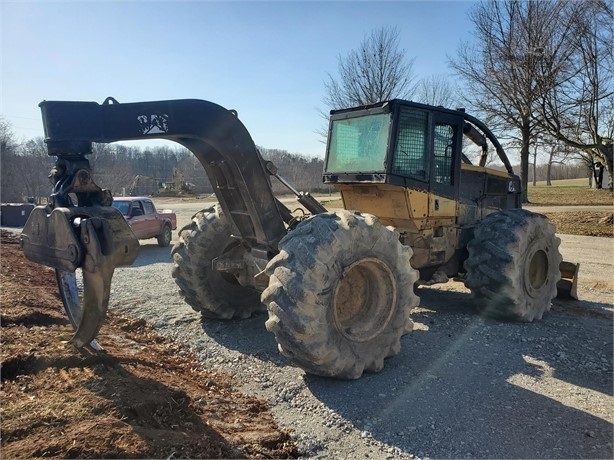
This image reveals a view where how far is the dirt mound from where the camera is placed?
306 cm

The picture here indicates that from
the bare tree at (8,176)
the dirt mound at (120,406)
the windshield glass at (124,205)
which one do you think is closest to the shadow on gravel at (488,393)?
the dirt mound at (120,406)

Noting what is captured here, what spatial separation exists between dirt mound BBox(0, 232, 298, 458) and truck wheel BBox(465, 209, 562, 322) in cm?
342

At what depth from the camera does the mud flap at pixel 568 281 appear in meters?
7.49

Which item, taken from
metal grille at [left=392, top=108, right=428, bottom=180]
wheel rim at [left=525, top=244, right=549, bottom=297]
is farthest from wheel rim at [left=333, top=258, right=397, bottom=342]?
wheel rim at [left=525, top=244, right=549, bottom=297]

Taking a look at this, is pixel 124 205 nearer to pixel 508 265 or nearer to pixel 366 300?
pixel 366 300

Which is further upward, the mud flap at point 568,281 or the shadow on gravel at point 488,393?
the mud flap at point 568,281

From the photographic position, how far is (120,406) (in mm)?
3502

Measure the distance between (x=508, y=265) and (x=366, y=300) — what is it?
2.22 m

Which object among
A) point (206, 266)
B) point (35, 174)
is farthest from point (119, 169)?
point (206, 266)

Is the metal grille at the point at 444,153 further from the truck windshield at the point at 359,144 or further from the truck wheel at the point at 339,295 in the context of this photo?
the truck wheel at the point at 339,295

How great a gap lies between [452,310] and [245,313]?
2.93 m

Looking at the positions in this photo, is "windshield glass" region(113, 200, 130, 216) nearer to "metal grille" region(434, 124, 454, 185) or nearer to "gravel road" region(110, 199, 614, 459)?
"gravel road" region(110, 199, 614, 459)

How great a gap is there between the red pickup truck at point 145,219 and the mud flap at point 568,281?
37.5ft

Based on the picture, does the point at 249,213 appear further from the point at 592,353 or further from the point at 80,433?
the point at 592,353
